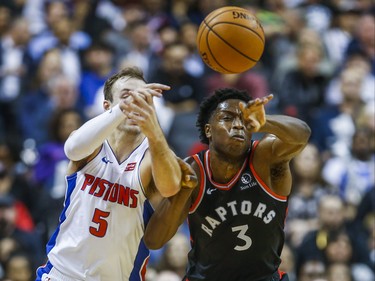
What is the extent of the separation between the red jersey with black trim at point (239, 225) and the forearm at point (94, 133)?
38.0 inches

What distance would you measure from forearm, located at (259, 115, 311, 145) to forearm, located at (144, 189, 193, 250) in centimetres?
71

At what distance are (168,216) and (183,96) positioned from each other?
5964 mm

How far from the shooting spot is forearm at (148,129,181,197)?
577cm

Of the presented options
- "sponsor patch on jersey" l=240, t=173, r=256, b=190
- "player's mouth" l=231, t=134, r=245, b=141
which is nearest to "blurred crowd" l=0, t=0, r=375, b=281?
"sponsor patch on jersey" l=240, t=173, r=256, b=190

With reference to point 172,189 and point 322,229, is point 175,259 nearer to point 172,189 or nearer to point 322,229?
point 322,229

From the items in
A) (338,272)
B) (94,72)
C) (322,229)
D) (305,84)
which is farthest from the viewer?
(305,84)

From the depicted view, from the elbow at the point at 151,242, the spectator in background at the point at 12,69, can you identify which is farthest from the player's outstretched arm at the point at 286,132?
the spectator in background at the point at 12,69

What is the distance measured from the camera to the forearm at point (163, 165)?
18.9 ft

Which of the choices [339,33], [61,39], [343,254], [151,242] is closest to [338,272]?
[343,254]

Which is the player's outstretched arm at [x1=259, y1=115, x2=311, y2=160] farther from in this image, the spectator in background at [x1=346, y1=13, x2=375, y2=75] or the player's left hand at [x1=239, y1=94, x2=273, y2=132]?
the spectator in background at [x1=346, y1=13, x2=375, y2=75]

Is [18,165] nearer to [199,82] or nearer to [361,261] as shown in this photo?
[199,82]

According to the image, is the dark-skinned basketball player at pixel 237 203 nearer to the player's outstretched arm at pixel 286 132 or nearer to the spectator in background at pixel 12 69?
the player's outstretched arm at pixel 286 132

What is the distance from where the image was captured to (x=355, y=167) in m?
11.3

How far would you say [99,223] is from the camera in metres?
6.16
